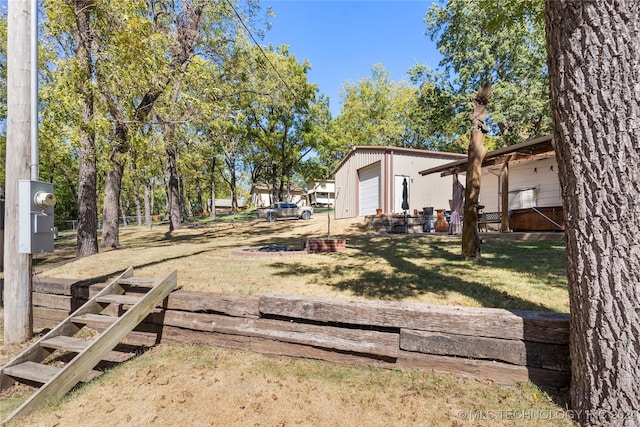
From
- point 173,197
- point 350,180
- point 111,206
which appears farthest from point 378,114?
point 111,206

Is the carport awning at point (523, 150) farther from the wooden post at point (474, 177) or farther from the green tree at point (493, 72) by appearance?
the green tree at point (493, 72)

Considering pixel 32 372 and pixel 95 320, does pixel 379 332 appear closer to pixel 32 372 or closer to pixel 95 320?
pixel 95 320

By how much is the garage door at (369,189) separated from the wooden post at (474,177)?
1143 cm

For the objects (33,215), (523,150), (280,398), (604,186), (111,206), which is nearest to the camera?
(604,186)

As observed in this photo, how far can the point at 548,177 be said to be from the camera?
46.0 feet

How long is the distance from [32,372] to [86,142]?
6353 mm

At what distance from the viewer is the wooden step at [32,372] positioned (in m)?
2.93

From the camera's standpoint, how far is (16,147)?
3.81 meters

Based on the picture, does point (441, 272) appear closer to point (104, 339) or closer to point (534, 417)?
point (534, 417)

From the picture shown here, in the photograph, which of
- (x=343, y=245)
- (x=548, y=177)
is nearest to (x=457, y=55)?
(x=548, y=177)

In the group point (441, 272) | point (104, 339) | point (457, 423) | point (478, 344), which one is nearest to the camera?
point (457, 423)

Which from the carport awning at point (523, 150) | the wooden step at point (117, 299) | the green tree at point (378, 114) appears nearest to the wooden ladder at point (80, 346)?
the wooden step at point (117, 299)

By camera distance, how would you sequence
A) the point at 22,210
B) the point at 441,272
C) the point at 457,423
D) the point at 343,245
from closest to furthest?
the point at 457,423
the point at 22,210
the point at 441,272
the point at 343,245

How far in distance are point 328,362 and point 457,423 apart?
4.43ft
